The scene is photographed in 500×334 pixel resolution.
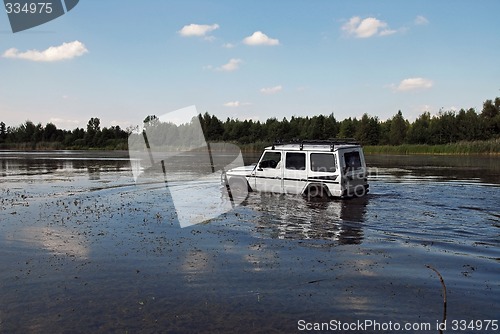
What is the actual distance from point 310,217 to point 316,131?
80.6 m

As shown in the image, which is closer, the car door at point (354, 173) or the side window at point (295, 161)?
the car door at point (354, 173)

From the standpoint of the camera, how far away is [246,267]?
7.27 meters

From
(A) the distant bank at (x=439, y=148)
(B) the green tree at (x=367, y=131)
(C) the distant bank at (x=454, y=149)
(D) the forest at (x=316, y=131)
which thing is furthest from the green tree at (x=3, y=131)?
(C) the distant bank at (x=454, y=149)

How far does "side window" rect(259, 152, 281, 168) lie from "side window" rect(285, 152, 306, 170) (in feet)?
1.50

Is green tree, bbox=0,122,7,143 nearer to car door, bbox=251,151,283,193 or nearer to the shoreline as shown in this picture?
the shoreline

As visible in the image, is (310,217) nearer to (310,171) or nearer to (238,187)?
(310,171)

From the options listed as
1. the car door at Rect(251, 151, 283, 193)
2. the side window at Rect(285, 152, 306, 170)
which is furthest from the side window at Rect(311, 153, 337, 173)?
the car door at Rect(251, 151, 283, 193)

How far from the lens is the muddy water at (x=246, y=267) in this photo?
5289mm

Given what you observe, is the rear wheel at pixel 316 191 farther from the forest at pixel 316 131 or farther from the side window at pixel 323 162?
the forest at pixel 316 131

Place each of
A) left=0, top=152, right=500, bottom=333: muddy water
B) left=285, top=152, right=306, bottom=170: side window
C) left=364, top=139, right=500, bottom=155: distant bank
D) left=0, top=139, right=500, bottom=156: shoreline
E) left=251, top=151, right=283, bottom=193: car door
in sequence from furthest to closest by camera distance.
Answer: left=0, top=139, right=500, bottom=156: shoreline → left=364, top=139, right=500, bottom=155: distant bank → left=251, top=151, right=283, bottom=193: car door → left=285, top=152, right=306, bottom=170: side window → left=0, top=152, right=500, bottom=333: muddy water

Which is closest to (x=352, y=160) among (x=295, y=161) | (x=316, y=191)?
(x=316, y=191)

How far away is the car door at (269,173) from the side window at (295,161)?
0.36 metres

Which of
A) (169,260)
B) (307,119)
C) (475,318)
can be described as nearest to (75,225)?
(169,260)

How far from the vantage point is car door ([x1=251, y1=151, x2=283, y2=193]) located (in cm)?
1591
